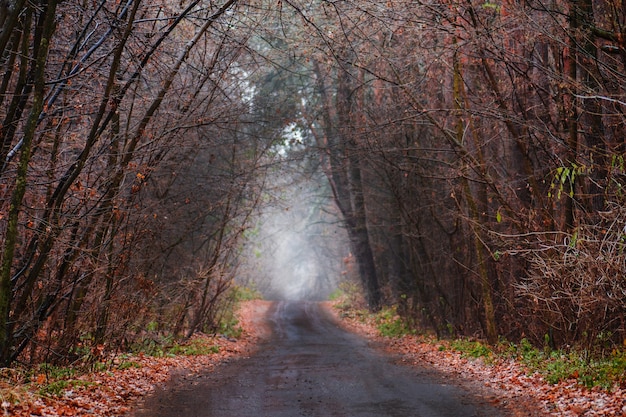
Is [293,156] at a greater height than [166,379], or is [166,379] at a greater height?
[293,156]

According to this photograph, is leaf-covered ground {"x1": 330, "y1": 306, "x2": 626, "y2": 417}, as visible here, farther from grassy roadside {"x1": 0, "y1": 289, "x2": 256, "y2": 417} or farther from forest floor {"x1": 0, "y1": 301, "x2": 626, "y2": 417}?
grassy roadside {"x1": 0, "y1": 289, "x2": 256, "y2": 417}

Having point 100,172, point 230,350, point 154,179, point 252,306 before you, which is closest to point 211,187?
point 154,179

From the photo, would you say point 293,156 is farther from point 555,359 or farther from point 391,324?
point 555,359

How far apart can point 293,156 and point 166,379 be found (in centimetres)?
1159

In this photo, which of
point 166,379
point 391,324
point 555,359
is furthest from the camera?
point 391,324

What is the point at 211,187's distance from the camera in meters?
17.5

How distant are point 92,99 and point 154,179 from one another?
5.34 m

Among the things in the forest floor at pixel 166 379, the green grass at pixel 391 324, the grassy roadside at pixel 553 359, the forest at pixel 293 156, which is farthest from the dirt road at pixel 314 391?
the green grass at pixel 391 324

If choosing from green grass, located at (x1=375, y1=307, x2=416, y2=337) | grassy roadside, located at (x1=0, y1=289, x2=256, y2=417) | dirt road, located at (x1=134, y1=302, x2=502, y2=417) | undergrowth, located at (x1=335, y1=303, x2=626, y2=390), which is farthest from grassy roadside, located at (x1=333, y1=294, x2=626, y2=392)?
grassy roadside, located at (x1=0, y1=289, x2=256, y2=417)

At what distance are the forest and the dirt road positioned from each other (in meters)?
1.88

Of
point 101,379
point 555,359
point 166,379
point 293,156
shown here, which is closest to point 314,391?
point 166,379

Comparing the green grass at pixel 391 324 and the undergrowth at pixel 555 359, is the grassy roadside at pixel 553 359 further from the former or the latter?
the green grass at pixel 391 324

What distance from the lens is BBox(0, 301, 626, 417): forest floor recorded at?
7.62 metres

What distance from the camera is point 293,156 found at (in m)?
22.0
